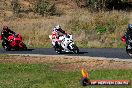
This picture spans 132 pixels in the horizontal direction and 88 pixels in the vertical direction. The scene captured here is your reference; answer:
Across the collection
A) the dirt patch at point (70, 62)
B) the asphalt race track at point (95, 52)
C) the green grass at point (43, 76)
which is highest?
the green grass at point (43, 76)

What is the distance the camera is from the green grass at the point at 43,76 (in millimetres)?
17688

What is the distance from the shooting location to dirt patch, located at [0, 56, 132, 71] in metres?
22.8

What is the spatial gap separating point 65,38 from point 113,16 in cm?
1579

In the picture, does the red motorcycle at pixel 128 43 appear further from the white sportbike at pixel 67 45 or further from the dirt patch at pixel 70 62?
the white sportbike at pixel 67 45

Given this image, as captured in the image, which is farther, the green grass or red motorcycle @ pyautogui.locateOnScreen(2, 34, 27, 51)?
red motorcycle @ pyautogui.locateOnScreen(2, 34, 27, 51)

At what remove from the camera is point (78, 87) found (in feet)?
54.5

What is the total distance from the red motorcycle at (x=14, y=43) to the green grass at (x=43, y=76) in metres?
9.07

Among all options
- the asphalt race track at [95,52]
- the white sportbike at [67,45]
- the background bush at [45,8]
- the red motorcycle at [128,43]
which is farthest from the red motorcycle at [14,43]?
the background bush at [45,8]

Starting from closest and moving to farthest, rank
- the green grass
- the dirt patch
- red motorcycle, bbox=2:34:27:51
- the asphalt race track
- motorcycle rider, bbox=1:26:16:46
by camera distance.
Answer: the green grass < the dirt patch < the asphalt race track < red motorcycle, bbox=2:34:27:51 < motorcycle rider, bbox=1:26:16:46

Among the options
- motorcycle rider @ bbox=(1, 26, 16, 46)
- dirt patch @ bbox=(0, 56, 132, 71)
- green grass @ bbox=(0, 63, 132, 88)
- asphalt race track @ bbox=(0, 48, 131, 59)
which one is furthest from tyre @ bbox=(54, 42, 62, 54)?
green grass @ bbox=(0, 63, 132, 88)

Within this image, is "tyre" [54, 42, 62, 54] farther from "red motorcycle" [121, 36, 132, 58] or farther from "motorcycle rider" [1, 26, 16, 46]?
"red motorcycle" [121, 36, 132, 58]

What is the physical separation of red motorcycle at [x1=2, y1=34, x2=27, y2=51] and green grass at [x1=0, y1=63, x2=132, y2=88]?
9.07m

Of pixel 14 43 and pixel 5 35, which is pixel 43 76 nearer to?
pixel 14 43

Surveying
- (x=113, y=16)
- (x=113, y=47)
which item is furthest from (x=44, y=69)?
(x=113, y=16)
